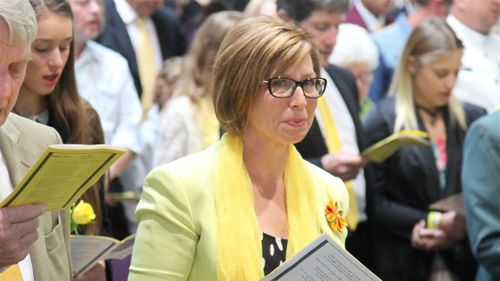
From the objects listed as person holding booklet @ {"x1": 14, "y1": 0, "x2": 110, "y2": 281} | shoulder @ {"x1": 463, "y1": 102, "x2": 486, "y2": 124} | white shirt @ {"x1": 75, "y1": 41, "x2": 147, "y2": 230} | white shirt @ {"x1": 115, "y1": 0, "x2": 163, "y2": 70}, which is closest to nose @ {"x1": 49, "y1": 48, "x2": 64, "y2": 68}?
person holding booklet @ {"x1": 14, "y1": 0, "x2": 110, "y2": 281}

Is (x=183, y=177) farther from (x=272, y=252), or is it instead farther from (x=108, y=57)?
(x=108, y=57)

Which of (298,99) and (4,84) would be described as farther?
(298,99)

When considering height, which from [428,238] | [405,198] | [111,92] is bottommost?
[428,238]

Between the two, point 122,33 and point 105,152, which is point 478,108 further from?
point 105,152

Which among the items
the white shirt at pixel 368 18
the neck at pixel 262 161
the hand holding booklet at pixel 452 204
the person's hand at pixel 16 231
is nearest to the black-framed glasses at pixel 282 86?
the neck at pixel 262 161

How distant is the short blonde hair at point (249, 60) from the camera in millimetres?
3211

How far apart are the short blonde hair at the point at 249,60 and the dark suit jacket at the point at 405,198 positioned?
7.67ft

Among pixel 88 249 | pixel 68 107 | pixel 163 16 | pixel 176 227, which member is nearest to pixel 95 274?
pixel 88 249

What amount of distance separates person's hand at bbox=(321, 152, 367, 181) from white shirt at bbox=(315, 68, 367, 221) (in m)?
0.27

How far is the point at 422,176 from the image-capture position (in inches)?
219

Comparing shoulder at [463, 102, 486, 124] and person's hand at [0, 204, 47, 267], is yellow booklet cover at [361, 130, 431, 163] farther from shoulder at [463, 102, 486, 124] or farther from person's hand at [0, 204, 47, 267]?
person's hand at [0, 204, 47, 267]

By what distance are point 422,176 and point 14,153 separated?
10.2 ft

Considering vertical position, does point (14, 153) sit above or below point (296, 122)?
above

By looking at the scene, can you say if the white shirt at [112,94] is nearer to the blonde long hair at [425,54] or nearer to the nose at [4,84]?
the blonde long hair at [425,54]
